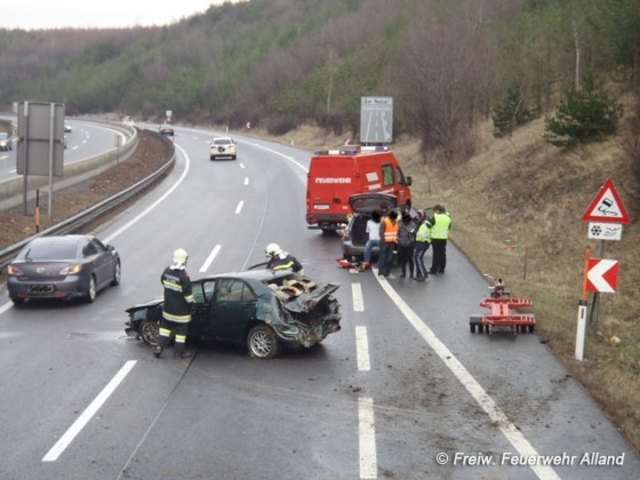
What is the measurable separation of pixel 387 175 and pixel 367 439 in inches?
767

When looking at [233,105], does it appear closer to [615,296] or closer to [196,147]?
[196,147]

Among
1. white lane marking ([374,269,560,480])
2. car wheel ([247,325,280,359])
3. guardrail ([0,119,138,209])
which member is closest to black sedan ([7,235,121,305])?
car wheel ([247,325,280,359])

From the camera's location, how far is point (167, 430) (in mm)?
9641

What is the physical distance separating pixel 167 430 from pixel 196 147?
6193cm

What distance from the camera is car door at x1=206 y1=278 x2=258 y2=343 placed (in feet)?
42.7

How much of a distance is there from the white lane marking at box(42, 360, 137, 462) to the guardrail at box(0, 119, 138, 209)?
18557mm

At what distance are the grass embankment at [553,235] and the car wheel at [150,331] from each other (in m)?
6.46

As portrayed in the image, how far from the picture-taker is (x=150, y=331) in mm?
13781

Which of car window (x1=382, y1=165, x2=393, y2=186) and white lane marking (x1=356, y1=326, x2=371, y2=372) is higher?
car window (x1=382, y1=165, x2=393, y2=186)

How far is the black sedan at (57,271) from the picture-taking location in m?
16.8

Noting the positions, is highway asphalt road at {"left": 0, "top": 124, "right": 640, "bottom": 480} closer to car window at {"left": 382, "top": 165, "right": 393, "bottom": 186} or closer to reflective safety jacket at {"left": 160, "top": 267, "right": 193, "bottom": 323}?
reflective safety jacket at {"left": 160, "top": 267, "right": 193, "bottom": 323}

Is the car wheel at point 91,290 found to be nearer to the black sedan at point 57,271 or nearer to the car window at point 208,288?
the black sedan at point 57,271

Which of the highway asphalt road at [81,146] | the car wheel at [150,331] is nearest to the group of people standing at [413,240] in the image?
the car wheel at [150,331]

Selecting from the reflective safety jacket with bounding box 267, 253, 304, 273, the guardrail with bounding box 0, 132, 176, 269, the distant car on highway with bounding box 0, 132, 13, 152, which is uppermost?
the distant car on highway with bounding box 0, 132, 13, 152
